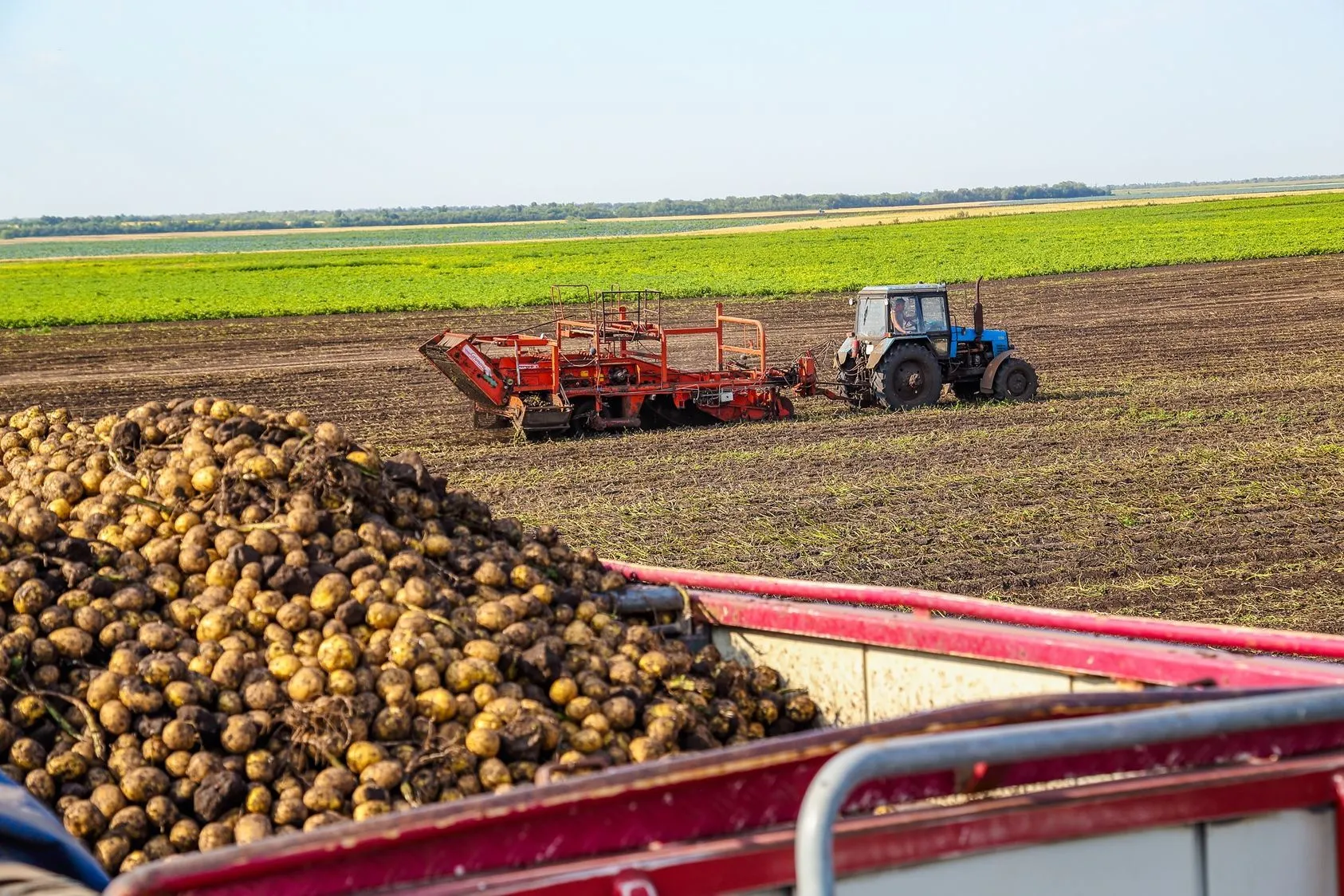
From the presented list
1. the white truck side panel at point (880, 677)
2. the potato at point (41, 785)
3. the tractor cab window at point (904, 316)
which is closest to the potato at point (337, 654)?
the potato at point (41, 785)

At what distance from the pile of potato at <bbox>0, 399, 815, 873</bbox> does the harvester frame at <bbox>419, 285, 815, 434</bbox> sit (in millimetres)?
11095

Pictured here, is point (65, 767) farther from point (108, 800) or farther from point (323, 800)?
point (323, 800)

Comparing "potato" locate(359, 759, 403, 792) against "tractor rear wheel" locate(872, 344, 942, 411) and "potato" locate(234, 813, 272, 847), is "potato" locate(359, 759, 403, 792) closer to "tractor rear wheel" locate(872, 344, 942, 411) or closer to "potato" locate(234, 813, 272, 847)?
"potato" locate(234, 813, 272, 847)

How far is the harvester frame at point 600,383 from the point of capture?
15.8 m

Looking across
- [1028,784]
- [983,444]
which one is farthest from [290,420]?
[983,444]

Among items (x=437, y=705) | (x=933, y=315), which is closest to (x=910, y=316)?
(x=933, y=315)

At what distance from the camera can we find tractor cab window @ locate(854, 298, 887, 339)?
17.7 metres

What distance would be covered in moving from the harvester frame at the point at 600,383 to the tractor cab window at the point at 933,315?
5.26ft

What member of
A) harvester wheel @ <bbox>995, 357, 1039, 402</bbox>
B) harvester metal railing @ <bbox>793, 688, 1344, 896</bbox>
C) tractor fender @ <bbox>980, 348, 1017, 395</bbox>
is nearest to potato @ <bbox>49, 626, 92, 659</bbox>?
harvester metal railing @ <bbox>793, 688, 1344, 896</bbox>

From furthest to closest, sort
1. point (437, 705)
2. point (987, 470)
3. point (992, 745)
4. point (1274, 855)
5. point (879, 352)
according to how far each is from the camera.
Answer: point (879, 352) → point (987, 470) → point (437, 705) → point (1274, 855) → point (992, 745)

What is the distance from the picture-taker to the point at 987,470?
43.1 feet

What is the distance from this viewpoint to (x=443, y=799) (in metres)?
3.17

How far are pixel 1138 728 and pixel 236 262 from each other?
75.3m

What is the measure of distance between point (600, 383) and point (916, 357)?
4.06m
